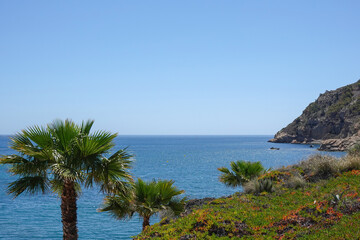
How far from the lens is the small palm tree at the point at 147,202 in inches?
445

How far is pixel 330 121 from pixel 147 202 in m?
136

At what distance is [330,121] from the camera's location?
5231 inches

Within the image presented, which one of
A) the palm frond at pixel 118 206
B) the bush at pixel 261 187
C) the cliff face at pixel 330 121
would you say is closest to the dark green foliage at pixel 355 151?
the bush at pixel 261 187

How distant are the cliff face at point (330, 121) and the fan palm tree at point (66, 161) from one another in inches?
3785

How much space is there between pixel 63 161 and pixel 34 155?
80 cm

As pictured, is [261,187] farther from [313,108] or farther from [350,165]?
[313,108]

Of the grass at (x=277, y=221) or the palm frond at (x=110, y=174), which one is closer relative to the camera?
the grass at (x=277, y=221)

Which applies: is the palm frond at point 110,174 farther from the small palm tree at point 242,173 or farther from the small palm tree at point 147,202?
the small palm tree at point 242,173

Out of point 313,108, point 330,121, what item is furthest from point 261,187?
point 313,108

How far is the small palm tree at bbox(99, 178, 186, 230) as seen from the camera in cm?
1131

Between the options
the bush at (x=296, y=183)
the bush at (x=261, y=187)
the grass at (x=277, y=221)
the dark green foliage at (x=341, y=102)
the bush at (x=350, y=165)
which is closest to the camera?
the grass at (x=277, y=221)

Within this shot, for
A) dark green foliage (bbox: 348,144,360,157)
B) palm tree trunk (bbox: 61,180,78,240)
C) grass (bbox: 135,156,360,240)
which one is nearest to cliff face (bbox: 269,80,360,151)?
dark green foliage (bbox: 348,144,360,157)

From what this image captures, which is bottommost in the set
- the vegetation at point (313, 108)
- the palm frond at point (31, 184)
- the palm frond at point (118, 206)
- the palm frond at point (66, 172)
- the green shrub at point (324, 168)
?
the palm frond at point (118, 206)

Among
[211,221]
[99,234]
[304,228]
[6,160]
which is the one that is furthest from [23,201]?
[304,228]
